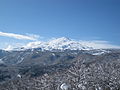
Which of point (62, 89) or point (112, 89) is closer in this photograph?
point (112, 89)

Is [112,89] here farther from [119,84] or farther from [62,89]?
[62,89]

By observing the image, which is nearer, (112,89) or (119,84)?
(112,89)

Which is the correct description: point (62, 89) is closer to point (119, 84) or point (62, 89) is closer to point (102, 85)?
point (102, 85)

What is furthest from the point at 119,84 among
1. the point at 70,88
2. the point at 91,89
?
the point at 70,88

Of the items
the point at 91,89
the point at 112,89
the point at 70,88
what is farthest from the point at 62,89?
the point at 112,89

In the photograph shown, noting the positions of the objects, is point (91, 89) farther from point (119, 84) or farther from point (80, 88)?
point (119, 84)

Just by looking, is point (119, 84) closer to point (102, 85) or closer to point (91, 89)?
point (102, 85)

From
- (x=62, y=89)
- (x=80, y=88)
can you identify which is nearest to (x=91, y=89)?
(x=80, y=88)
